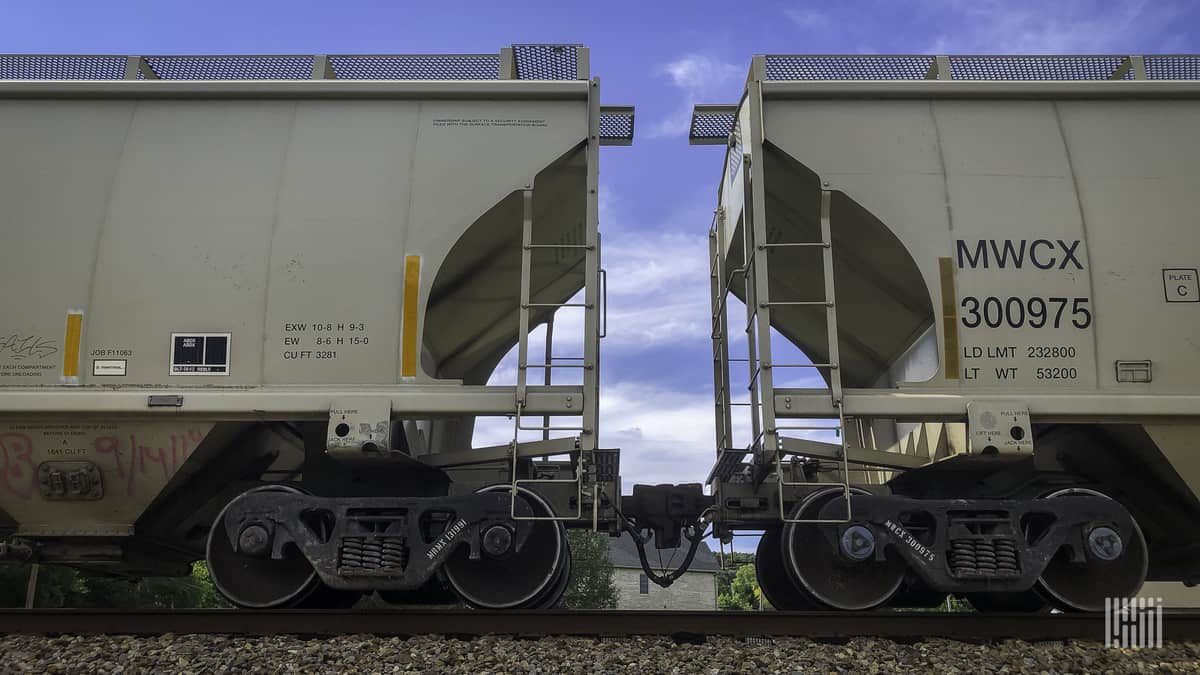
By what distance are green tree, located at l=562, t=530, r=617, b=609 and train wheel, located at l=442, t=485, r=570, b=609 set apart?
103 feet

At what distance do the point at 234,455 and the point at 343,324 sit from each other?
4.58 feet

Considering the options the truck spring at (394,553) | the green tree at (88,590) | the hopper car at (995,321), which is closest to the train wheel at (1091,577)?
the hopper car at (995,321)

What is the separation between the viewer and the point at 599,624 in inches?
207

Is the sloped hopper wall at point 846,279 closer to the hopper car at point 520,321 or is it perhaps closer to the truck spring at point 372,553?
the hopper car at point 520,321

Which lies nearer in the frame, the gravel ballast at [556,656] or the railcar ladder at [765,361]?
the gravel ballast at [556,656]

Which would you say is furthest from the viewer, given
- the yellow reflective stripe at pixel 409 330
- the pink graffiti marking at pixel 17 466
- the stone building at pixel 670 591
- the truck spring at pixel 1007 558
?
the stone building at pixel 670 591

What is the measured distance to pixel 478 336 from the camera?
7.55 meters

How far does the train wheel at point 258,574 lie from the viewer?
580 centimetres

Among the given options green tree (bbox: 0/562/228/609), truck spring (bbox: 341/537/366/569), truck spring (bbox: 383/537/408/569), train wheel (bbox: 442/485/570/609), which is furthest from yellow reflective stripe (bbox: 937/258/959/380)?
green tree (bbox: 0/562/228/609)

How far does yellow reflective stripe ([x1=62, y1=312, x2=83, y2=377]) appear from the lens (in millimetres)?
5812

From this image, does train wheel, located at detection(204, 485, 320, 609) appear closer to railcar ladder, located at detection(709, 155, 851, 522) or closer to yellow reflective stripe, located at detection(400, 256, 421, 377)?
yellow reflective stripe, located at detection(400, 256, 421, 377)

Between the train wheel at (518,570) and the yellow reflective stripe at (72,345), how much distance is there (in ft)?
9.49

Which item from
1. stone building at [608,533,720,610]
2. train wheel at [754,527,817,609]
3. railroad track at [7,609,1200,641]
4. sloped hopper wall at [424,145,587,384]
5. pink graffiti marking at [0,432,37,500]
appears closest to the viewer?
railroad track at [7,609,1200,641]

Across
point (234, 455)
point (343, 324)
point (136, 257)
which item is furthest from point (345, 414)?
point (136, 257)
